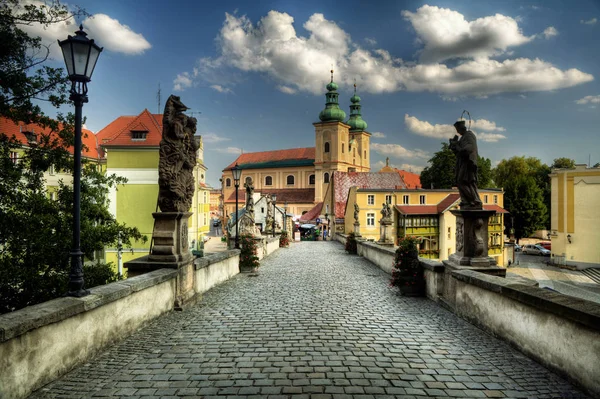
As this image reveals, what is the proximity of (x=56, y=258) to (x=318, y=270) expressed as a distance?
7865mm

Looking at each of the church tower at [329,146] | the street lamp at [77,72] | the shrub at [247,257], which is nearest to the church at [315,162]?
the church tower at [329,146]

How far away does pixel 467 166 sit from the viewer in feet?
24.2

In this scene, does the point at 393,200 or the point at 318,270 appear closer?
the point at 318,270

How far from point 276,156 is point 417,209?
64.9 meters

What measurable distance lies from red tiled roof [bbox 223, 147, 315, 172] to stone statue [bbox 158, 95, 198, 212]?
3571 inches

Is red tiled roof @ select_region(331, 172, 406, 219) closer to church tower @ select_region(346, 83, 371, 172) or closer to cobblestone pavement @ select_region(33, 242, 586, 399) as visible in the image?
church tower @ select_region(346, 83, 371, 172)

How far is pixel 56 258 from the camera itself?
10.3m

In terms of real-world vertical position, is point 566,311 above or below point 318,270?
above

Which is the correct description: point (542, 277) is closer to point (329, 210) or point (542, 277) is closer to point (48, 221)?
point (329, 210)

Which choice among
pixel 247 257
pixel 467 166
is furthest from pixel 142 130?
pixel 467 166

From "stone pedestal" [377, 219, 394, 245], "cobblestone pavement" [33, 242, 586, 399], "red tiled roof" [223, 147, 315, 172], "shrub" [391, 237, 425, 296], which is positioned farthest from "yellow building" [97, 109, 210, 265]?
"red tiled roof" [223, 147, 315, 172]

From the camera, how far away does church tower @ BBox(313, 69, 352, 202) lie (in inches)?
3196

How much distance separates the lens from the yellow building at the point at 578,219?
40.7m

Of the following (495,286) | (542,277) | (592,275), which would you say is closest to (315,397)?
(495,286)
